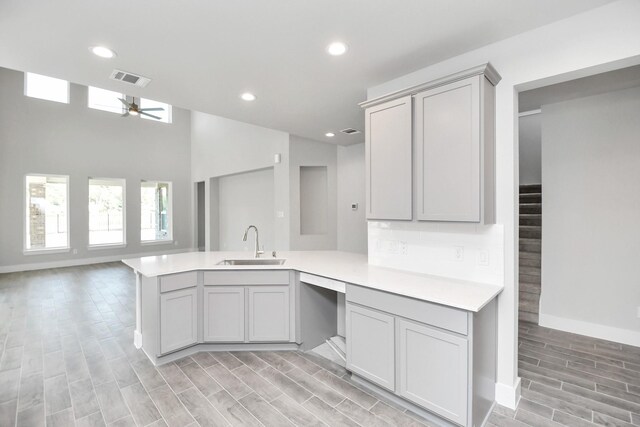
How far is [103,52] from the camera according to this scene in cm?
227

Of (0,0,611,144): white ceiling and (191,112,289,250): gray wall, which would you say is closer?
(0,0,611,144): white ceiling

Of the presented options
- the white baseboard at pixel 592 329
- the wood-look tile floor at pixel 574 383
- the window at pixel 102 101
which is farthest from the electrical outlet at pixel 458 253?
the window at pixel 102 101

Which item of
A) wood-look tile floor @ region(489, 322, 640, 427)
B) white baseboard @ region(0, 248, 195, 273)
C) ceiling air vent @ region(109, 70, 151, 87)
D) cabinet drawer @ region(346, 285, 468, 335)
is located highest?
ceiling air vent @ region(109, 70, 151, 87)

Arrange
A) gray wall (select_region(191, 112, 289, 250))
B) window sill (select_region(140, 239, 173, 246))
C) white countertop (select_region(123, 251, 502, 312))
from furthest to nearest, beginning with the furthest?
window sill (select_region(140, 239, 173, 246)) → gray wall (select_region(191, 112, 289, 250)) → white countertop (select_region(123, 251, 502, 312))

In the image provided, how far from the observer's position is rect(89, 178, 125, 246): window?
755 centimetres

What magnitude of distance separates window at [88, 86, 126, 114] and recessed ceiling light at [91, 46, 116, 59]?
20.5 ft

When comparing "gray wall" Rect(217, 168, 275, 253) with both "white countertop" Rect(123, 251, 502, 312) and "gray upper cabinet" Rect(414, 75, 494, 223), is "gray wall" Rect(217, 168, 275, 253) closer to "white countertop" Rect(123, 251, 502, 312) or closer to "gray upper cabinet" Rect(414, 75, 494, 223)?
"white countertop" Rect(123, 251, 502, 312)

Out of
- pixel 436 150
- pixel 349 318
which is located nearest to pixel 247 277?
pixel 349 318

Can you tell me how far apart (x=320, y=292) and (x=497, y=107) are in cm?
220

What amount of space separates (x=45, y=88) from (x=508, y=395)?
9845 millimetres

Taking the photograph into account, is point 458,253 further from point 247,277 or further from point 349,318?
point 247,277

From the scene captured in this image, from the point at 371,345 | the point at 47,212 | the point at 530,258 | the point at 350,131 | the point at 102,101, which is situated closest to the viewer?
the point at 371,345

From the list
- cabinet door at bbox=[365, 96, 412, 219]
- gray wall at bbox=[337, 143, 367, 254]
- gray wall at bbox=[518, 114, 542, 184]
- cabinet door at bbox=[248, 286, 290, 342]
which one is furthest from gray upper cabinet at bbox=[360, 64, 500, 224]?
gray wall at bbox=[518, 114, 542, 184]

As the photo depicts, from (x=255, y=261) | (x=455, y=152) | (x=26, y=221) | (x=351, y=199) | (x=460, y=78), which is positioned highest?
(x=460, y=78)
